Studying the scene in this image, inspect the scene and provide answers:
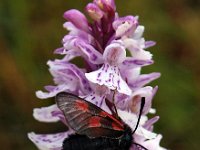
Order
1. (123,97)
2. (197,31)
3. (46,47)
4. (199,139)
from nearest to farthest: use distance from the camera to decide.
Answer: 1. (123,97)
2. (199,139)
3. (46,47)
4. (197,31)

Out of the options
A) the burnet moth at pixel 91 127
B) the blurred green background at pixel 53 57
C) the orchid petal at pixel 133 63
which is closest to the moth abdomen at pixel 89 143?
the burnet moth at pixel 91 127

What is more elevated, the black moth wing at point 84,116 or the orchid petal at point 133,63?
the orchid petal at point 133,63

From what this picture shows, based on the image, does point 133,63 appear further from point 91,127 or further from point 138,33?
point 91,127

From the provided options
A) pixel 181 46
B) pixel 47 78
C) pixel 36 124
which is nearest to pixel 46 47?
pixel 47 78

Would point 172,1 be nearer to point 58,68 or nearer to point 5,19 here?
point 5,19

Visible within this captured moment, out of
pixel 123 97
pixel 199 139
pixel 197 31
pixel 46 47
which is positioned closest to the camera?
pixel 123 97

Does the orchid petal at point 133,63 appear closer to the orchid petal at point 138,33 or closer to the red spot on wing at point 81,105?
the orchid petal at point 138,33

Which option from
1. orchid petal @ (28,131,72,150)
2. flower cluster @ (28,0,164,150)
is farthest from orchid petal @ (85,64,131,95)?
orchid petal @ (28,131,72,150)

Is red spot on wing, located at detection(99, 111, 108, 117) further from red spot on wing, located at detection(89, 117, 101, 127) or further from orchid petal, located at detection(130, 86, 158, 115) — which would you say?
orchid petal, located at detection(130, 86, 158, 115)
